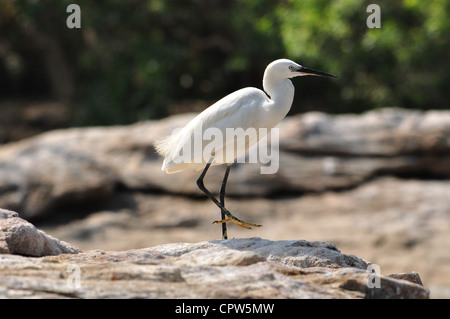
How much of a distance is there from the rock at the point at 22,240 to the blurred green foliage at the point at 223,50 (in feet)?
36.1

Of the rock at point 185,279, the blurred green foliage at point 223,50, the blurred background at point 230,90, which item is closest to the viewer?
the rock at point 185,279

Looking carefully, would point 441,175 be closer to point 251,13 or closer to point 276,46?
point 276,46

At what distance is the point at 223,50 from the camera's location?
61.7 ft

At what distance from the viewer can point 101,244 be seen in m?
11.9

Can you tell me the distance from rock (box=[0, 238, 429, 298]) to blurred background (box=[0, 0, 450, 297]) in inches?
272

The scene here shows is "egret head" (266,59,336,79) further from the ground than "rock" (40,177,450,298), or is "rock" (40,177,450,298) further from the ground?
"egret head" (266,59,336,79)

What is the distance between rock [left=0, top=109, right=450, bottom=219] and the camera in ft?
40.5

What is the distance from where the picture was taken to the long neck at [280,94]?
5.58 m

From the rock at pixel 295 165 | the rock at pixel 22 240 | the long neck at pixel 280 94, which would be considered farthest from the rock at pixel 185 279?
the rock at pixel 295 165

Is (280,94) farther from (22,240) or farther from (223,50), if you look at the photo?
(223,50)

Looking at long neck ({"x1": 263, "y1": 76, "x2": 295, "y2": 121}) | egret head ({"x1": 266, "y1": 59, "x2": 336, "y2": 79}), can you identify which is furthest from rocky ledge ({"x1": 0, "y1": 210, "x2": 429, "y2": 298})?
egret head ({"x1": 266, "y1": 59, "x2": 336, "y2": 79})

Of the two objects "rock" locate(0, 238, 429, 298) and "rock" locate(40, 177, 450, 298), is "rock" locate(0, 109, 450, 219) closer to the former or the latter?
"rock" locate(40, 177, 450, 298)

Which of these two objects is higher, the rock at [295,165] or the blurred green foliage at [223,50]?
the blurred green foliage at [223,50]

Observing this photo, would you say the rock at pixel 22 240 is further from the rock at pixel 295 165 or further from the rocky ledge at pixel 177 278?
the rock at pixel 295 165
